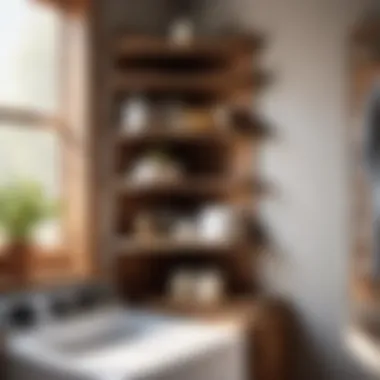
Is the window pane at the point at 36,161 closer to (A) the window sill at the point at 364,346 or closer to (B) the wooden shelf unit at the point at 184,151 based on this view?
(B) the wooden shelf unit at the point at 184,151

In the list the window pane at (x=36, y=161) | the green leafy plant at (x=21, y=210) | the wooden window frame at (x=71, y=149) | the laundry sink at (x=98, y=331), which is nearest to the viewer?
the laundry sink at (x=98, y=331)

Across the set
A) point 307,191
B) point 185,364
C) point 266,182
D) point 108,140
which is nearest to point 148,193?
point 108,140

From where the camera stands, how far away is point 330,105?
252 centimetres

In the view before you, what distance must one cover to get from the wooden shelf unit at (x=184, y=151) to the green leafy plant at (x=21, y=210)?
1.22 feet

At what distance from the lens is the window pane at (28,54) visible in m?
2.36

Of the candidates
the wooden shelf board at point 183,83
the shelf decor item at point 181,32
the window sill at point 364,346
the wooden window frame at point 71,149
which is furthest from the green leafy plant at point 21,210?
the window sill at point 364,346

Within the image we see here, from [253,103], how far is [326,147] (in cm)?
40

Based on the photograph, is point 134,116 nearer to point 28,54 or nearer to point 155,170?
point 155,170

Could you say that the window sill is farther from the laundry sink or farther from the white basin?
the laundry sink

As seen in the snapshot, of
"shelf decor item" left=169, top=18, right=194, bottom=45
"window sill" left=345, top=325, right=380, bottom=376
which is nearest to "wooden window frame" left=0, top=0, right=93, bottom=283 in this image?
"shelf decor item" left=169, top=18, right=194, bottom=45

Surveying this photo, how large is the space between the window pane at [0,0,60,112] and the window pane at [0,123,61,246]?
118mm

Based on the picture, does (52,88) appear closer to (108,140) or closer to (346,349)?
(108,140)

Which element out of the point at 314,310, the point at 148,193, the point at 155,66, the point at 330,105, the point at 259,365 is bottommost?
the point at 259,365

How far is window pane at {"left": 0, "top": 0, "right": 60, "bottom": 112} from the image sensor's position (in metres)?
2.36
